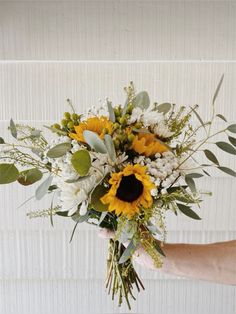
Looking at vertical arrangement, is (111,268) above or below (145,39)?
below

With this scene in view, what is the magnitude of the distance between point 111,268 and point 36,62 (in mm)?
985

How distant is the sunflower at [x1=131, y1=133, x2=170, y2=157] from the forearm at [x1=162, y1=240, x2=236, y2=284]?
30 centimetres

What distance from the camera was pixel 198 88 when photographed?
1.69 m

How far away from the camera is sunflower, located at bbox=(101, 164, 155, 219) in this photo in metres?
0.80

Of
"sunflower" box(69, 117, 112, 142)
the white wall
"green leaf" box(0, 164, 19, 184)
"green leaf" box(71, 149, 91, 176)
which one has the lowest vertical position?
"green leaf" box(0, 164, 19, 184)

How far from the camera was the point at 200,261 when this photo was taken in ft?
3.29

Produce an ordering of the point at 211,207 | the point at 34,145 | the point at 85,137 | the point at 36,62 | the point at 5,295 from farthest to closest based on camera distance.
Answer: the point at 5,295 < the point at 211,207 < the point at 36,62 < the point at 34,145 < the point at 85,137

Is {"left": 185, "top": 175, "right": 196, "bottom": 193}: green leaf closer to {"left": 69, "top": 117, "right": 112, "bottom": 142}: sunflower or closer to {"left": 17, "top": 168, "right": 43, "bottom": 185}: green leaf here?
{"left": 69, "top": 117, "right": 112, "bottom": 142}: sunflower

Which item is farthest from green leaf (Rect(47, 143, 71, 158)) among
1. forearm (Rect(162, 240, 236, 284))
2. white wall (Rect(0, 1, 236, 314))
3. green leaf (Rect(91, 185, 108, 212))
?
white wall (Rect(0, 1, 236, 314))

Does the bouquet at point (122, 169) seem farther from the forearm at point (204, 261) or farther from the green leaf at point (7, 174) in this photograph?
the forearm at point (204, 261)

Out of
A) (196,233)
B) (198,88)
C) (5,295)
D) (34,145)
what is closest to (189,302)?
(196,233)

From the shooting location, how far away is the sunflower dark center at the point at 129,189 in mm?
828

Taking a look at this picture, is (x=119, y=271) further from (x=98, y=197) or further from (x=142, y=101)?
(x=142, y=101)

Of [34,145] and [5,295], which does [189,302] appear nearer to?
[5,295]
